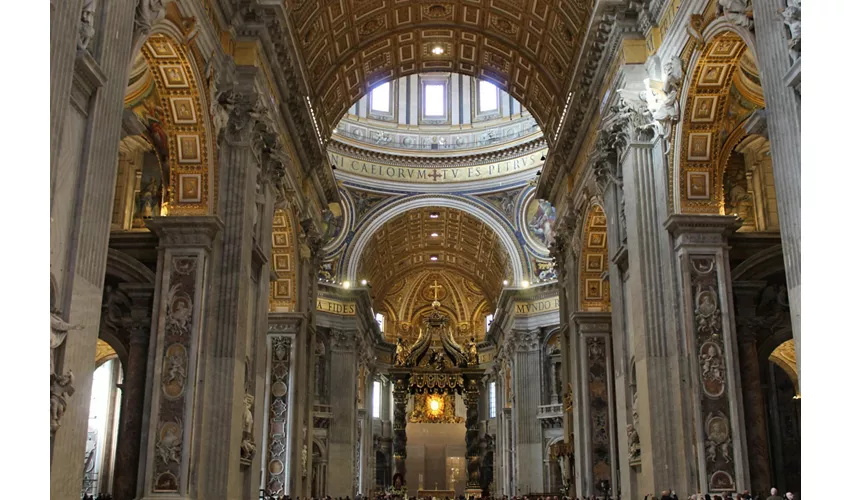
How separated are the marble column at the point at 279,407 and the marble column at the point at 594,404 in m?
6.60

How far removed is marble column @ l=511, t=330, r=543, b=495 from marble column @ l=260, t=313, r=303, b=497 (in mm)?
15729

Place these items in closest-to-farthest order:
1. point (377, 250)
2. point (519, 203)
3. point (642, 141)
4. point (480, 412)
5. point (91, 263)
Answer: point (91, 263) → point (642, 141) → point (519, 203) → point (377, 250) → point (480, 412)

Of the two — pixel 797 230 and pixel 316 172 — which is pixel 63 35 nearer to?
pixel 797 230

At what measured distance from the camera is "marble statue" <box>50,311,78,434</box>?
7.48 metres

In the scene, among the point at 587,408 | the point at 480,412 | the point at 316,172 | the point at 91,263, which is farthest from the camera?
the point at 480,412

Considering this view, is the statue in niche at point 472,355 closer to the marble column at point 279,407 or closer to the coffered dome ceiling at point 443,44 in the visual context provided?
the coffered dome ceiling at point 443,44

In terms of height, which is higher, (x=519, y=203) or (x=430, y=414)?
(x=519, y=203)

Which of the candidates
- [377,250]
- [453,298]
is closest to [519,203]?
[377,250]

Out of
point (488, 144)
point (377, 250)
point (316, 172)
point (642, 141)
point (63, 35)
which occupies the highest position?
point (488, 144)

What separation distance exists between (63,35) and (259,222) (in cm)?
851

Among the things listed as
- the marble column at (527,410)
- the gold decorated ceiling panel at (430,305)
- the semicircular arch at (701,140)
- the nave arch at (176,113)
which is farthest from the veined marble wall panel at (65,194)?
the gold decorated ceiling panel at (430,305)

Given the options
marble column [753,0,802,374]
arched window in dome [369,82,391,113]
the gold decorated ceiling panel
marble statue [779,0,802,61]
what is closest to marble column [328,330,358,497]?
arched window in dome [369,82,391,113]

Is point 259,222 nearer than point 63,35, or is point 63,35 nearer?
point 63,35

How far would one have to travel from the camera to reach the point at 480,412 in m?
46.1
